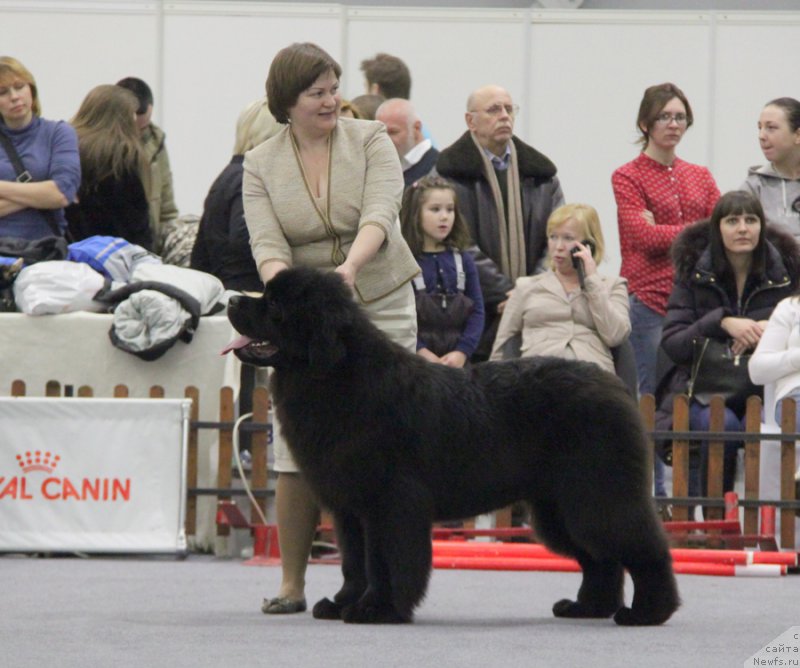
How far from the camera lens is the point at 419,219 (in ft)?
26.4

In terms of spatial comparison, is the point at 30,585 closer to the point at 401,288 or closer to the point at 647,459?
the point at 401,288

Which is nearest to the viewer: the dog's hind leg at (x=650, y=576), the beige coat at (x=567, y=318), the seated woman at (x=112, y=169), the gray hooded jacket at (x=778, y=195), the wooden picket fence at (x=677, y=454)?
the dog's hind leg at (x=650, y=576)

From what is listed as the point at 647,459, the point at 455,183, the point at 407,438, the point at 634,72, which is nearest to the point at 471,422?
the point at 407,438

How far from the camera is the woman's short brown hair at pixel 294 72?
18.0ft

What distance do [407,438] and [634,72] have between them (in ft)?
21.3

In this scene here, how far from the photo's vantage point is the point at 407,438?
509 centimetres

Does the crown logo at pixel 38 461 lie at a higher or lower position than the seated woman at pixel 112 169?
lower

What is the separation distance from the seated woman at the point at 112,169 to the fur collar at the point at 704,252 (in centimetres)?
282

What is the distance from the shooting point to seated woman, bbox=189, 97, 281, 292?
8.09m

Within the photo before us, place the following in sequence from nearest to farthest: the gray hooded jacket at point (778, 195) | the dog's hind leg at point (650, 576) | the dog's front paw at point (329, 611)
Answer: the dog's hind leg at point (650, 576), the dog's front paw at point (329, 611), the gray hooded jacket at point (778, 195)

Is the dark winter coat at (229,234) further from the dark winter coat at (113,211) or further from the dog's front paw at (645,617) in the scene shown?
the dog's front paw at (645,617)

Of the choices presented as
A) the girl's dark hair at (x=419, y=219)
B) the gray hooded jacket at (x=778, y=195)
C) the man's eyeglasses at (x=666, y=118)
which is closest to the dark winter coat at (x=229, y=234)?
the girl's dark hair at (x=419, y=219)

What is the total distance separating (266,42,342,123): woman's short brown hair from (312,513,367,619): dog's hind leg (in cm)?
144

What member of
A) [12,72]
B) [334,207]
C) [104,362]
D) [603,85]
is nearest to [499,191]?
[104,362]
